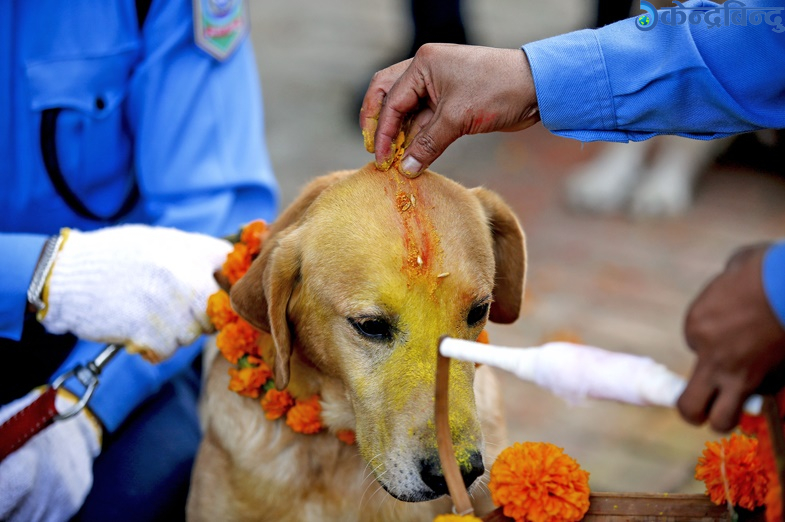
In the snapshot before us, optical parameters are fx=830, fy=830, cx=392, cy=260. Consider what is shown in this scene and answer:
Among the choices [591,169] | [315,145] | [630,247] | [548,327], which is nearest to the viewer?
[548,327]

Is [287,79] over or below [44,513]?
below

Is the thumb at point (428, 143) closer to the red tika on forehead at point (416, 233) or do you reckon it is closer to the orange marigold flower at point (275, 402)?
the red tika on forehead at point (416, 233)

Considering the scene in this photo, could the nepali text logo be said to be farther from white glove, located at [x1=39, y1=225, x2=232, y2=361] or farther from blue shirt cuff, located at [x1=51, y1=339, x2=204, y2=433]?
blue shirt cuff, located at [x1=51, y1=339, x2=204, y2=433]

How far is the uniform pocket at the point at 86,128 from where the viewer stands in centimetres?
247

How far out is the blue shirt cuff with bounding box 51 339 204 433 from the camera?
2410mm

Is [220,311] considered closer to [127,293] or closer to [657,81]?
[127,293]

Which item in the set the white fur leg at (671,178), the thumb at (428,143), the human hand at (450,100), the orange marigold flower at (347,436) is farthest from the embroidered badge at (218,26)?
the white fur leg at (671,178)

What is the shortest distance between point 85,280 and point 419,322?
950mm

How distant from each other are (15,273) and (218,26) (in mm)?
1017

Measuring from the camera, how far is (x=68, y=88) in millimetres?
2492

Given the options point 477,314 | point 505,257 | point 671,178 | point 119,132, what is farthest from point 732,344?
point 671,178

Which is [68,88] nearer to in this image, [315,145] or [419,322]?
[419,322]

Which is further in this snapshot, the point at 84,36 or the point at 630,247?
the point at 630,247

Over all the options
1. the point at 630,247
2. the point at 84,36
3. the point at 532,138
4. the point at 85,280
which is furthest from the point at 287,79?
the point at 85,280
